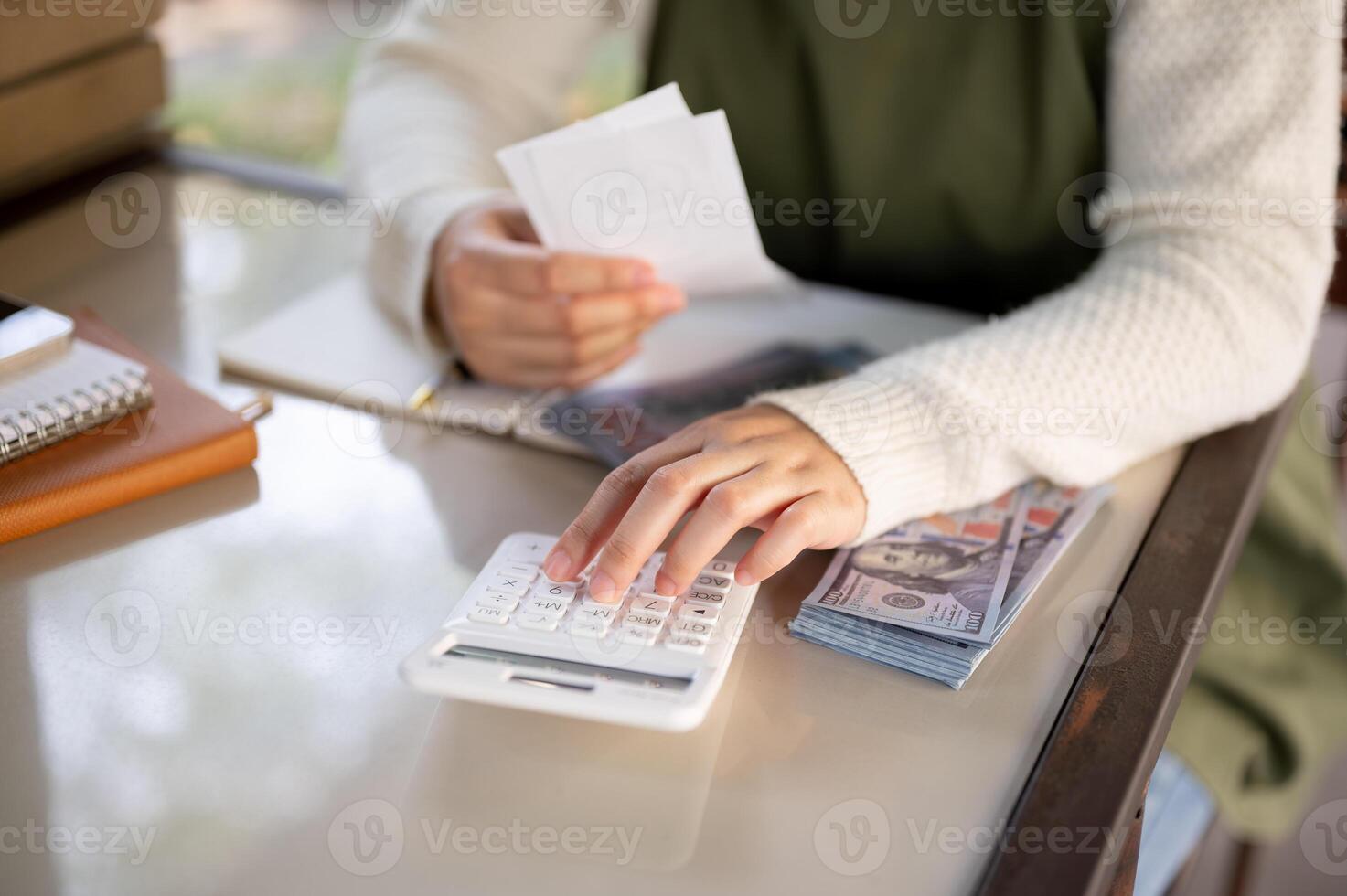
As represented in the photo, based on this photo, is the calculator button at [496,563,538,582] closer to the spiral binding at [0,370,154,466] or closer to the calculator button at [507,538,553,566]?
the calculator button at [507,538,553,566]

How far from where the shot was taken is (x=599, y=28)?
3.80 feet

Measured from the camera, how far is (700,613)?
62 centimetres

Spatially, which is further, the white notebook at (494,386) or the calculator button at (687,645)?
the white notebook at (494,386)

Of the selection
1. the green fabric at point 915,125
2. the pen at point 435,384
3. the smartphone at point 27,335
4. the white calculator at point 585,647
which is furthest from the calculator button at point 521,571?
the green fabric at point 915,125

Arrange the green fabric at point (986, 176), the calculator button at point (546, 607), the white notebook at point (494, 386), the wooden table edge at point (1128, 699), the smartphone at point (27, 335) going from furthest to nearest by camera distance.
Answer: the green fabric at point (986, 176) < the white notebook at point (494, 386) < the smartphone at point (27, 335) < the calculator button at point (546, 607) < the wooden table edge at point (1128, 699)

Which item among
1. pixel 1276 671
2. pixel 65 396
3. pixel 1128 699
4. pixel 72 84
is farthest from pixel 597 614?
pixel 72 84

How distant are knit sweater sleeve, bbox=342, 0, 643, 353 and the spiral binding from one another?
11.0 inches

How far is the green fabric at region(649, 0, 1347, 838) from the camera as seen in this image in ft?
3.24

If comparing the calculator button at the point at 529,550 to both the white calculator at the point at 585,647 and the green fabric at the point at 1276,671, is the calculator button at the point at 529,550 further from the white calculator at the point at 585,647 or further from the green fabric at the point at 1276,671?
the green fabric at the point at 1276,671

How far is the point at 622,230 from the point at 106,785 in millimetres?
483

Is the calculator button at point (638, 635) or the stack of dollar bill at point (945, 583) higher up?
the calculator button at point (638, 635)

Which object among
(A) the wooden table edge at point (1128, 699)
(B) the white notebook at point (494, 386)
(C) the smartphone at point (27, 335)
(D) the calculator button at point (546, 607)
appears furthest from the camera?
(B) the white notebook at point (494, 386)

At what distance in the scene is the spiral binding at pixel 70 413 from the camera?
70 centimetres

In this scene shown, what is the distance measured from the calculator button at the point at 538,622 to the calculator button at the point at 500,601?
0.01 metres
